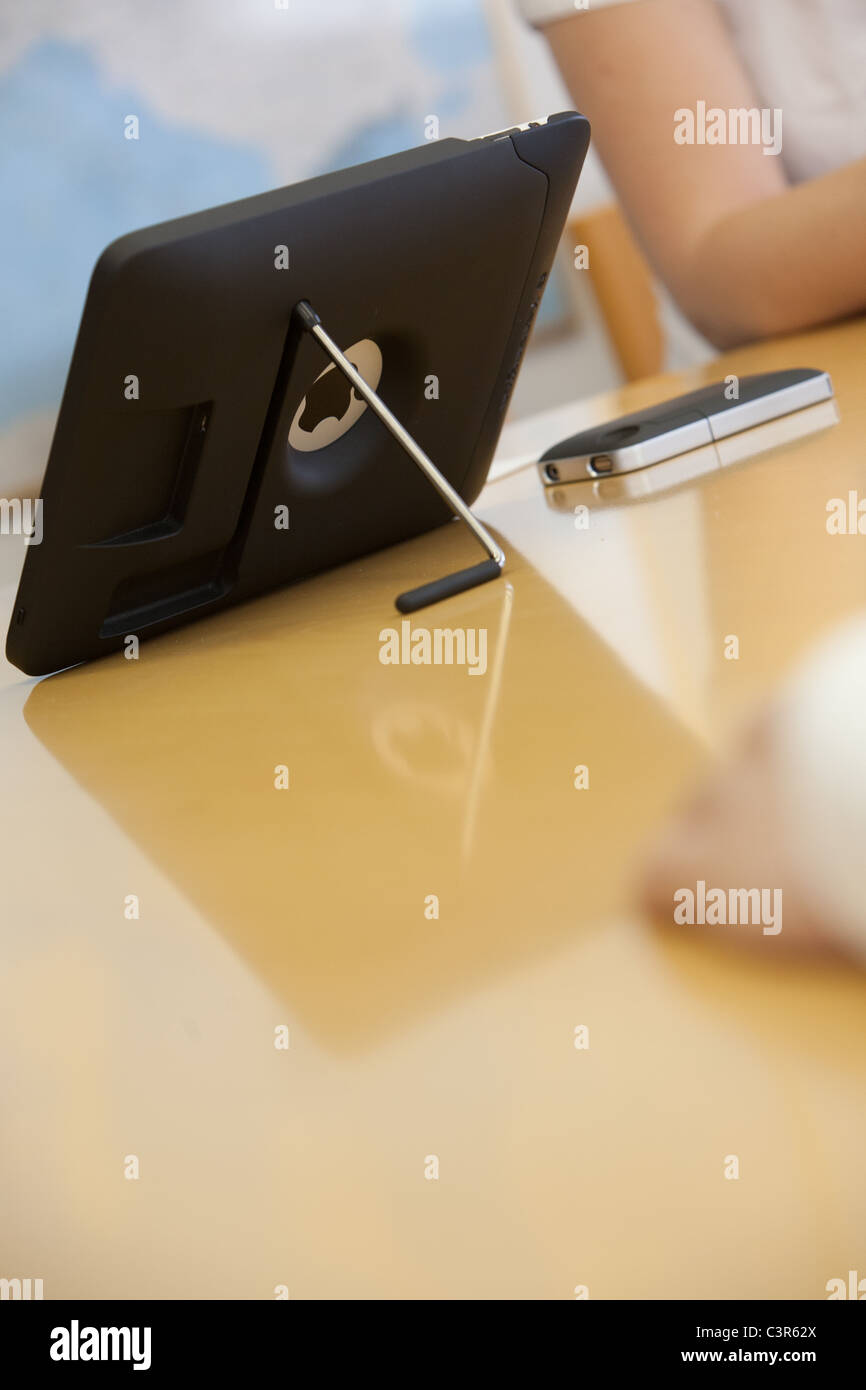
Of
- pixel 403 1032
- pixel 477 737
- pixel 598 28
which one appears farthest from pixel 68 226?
pixel 403 1032

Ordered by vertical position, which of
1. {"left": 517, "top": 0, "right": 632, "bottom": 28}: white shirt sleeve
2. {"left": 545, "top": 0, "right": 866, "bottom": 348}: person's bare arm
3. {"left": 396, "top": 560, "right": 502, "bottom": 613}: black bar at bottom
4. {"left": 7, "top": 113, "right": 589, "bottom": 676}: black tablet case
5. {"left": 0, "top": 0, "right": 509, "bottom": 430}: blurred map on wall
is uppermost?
{"left": 0, "top": 0, "right": 509, "bottom": 430}: blurred map on wall

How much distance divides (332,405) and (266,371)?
0.06 metres

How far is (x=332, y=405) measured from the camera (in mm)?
643

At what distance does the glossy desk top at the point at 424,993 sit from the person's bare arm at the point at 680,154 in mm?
747

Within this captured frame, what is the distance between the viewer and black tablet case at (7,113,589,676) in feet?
1.76

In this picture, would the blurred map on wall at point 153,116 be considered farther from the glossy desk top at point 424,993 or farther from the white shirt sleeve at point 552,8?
the glossy desk top at point 424,993

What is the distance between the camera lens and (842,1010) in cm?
26

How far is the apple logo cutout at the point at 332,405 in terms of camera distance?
0.63 m

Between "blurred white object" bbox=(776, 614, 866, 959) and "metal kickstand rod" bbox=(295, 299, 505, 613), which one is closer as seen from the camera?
"blurred white object" bbox=(776, 614, 866, 959)

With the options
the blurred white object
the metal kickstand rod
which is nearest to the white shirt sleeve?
the metal kickstand rod

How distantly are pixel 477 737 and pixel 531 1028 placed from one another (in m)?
0.16

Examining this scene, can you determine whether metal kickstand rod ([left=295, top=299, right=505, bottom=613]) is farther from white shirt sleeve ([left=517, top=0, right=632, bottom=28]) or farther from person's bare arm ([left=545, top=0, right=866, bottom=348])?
white shirt sleeve ([left=517, top=0, right=632, bottom=28])

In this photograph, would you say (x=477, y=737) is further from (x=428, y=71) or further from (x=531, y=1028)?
(x=428, y=71)
